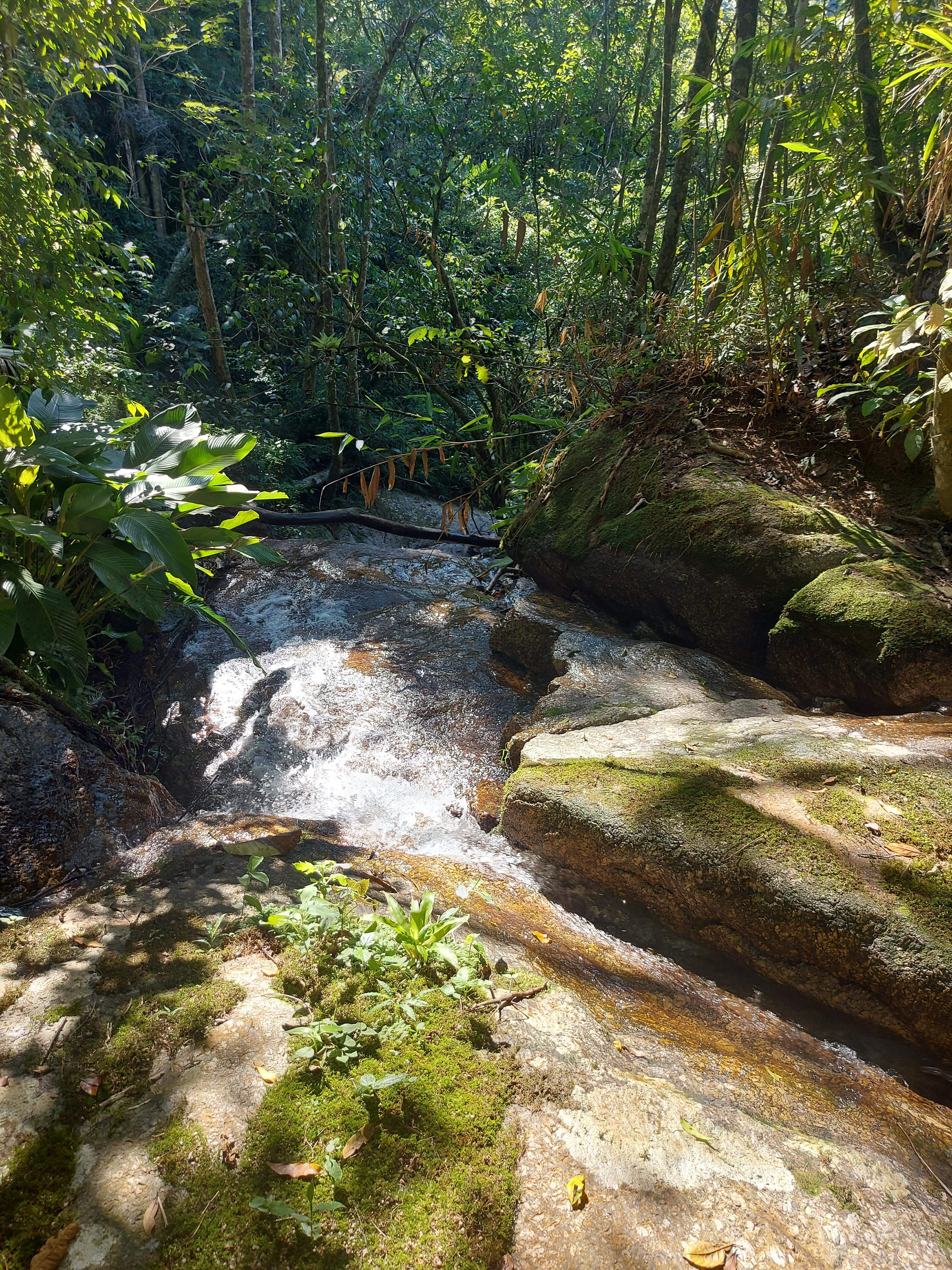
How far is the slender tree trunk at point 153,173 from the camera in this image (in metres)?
13.4

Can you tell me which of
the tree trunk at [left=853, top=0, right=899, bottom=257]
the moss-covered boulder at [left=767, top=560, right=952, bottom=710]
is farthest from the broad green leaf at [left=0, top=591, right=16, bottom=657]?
the tree trunk at [left=853, top=0, right=899, bottom=257]

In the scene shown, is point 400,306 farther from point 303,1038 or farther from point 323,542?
point 303,1038

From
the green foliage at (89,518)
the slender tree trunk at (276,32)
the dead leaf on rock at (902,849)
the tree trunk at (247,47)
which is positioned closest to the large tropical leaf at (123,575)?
the green foliage at (89,518)

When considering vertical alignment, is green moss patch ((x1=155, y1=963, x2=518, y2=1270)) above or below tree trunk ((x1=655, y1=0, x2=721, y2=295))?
below

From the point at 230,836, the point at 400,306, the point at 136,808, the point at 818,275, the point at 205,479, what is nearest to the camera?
the point at 230,836

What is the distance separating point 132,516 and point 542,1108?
10.4 feet

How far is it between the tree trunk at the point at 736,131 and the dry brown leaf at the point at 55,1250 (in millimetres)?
5010

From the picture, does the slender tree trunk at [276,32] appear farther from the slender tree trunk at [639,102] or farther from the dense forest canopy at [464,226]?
the slender tree trunk at [639,102]

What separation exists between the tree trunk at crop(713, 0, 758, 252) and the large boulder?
4.65m

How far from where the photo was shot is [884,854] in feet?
7.84

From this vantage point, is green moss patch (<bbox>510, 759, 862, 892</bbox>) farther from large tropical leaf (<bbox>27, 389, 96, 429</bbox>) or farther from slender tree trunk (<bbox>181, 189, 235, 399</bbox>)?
slender tree trunk (<bbox>181, 189, 235, 399</bbox>)

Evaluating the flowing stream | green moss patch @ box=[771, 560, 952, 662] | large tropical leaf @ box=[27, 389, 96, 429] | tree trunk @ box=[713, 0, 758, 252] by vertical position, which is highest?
tree trunk @ box=[713, 0, 758, 252]

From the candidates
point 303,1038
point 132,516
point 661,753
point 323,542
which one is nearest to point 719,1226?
point 303,1038

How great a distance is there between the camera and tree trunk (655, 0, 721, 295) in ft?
18.7
